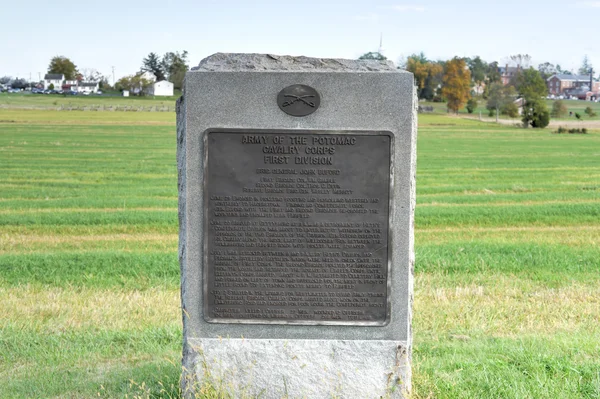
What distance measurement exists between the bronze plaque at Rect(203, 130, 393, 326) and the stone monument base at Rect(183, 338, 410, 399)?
20 centimetres

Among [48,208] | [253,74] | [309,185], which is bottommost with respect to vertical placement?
[48,208]

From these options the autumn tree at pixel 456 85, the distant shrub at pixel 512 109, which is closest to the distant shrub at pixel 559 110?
the distant shrub at pixel 512 109

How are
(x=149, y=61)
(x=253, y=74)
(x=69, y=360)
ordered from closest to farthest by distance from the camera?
(x=253, y=74), (x=69, y=360), (x=149, y=61)

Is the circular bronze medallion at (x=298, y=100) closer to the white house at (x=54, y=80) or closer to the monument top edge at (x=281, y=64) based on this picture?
the monument top edge at (x=281, y=64)

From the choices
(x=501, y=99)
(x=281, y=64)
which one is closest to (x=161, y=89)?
(x=501, y=99)

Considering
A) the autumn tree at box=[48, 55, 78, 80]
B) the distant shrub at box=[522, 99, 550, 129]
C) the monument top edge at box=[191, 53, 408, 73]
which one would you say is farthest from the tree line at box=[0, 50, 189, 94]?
the monument top edge at box=[191, 53, 408, 73]

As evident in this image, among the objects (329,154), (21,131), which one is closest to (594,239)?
(329,154)

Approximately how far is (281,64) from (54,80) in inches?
7144

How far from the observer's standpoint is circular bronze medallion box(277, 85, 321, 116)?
578 cm

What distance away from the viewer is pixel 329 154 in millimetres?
5836

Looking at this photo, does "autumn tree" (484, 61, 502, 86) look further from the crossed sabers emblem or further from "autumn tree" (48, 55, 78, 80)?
the crossed sabers emblem

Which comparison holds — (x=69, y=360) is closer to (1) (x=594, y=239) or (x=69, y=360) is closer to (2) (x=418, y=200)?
(1) (x=594, y=239)

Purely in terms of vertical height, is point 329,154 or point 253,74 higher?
point 253,74

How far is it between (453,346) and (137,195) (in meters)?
14.8
